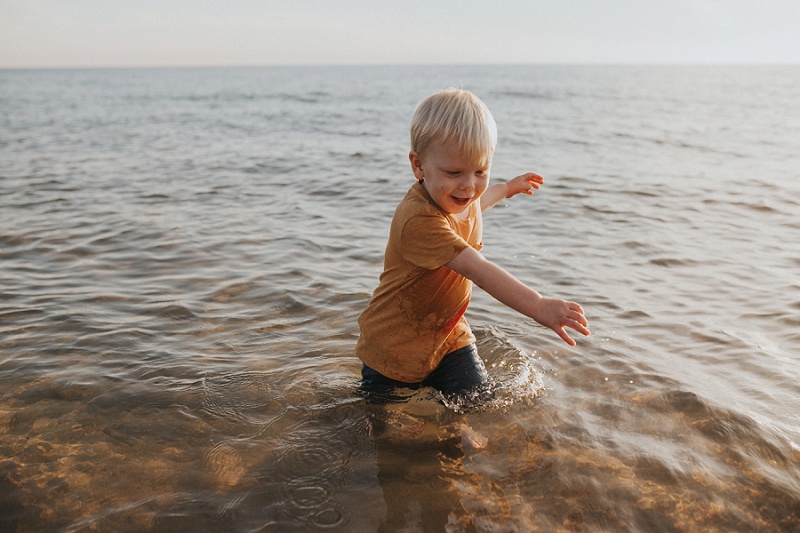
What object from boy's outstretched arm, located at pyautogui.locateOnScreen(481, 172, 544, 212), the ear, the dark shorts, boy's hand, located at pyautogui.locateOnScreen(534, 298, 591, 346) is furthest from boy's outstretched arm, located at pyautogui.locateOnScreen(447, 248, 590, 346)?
boy's outstretched arm, located at pyautogui.locateOnScreen(481, 172, 544, 212)

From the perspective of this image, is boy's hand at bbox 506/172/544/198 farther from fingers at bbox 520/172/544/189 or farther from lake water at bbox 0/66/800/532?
lake water at bbox 0/66/800/532

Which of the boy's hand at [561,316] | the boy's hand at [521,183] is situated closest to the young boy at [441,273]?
the boy's hand at [561,316]

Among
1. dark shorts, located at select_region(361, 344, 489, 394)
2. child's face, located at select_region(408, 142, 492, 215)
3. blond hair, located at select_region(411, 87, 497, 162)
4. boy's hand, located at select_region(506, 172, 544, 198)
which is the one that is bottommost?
dark shorts, located at select_region(361, 344, 489, 394)

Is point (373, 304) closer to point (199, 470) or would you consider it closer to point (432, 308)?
point (432, 308)

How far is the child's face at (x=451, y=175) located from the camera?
2.87 metres

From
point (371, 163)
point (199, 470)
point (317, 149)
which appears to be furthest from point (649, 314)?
point (317, 149)

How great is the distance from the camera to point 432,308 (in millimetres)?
3242

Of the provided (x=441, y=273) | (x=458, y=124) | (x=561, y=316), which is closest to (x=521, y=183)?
(x=441, y=273)

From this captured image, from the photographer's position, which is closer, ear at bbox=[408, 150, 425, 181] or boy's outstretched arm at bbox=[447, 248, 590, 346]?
boy's outstretched arm at bbox=[447, 248, 590, 346]

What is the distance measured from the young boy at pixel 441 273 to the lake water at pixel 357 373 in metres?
0.32

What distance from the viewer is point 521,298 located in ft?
8.79

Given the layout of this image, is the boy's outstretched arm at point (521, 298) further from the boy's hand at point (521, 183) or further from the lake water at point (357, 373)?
the boy's hand at point (521, 183)

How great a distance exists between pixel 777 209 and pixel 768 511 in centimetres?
695

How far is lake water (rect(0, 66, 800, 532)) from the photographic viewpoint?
275cm
